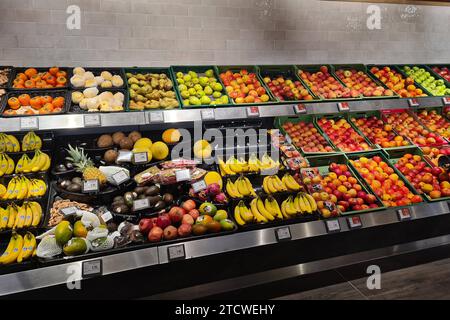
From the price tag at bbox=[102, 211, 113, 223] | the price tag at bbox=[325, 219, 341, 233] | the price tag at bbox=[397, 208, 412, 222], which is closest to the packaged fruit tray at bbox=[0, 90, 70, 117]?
the price tag at bbox=[102, 211, 113, 223]

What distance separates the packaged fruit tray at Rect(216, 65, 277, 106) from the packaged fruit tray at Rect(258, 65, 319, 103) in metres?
0.09

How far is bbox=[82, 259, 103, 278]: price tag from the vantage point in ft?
7.21

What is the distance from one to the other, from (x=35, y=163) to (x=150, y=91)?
127 centimetres

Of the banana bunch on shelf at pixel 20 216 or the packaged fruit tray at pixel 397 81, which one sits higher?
the packaged fruit tray at pixel 397 81

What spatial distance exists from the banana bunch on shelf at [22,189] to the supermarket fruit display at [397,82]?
3979mm

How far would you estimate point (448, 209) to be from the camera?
315 cm

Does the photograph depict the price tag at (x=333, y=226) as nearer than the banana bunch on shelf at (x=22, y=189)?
No

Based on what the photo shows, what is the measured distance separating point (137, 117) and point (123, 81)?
717 mm

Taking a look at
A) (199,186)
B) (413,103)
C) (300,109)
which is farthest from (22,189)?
(413,103)

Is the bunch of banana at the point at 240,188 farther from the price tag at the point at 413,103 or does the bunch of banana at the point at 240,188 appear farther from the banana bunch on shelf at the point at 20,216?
the price tag at the point at 413,103

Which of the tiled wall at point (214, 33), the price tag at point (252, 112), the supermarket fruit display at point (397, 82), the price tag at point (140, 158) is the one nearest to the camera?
the price tag at point (140, 158)

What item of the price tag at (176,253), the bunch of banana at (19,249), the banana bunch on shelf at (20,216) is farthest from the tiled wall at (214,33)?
the price tag at (176,253)

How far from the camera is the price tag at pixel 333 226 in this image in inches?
110

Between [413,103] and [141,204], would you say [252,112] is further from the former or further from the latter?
[413,103]
